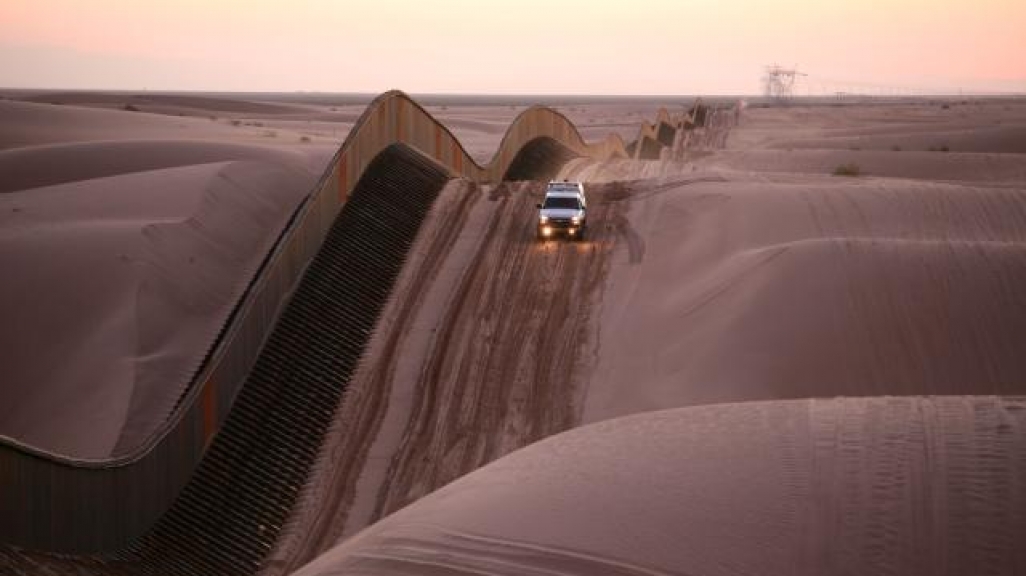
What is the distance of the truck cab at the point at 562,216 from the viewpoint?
29.3 metres

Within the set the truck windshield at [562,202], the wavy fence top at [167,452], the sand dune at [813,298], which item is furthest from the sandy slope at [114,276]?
the sand dune at [813,298]

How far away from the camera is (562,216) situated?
29344 millimetres

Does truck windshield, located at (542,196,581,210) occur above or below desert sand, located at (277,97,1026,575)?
above

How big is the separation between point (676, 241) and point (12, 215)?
15636 mm

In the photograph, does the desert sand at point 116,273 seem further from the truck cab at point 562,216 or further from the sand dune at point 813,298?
the sand dune at point 813,298

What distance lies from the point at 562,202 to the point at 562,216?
767mm

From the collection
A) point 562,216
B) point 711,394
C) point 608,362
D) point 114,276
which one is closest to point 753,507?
point 711,394

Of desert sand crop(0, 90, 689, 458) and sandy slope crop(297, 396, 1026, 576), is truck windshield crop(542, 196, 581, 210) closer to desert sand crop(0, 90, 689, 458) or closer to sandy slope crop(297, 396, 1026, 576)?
desert sand crop(0, 90, 689, 458)

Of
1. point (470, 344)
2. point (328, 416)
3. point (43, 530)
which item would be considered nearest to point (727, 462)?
point (43, 530)

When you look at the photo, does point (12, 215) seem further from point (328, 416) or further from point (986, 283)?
point (986, 283)

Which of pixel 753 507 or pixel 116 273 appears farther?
pixel 116 273

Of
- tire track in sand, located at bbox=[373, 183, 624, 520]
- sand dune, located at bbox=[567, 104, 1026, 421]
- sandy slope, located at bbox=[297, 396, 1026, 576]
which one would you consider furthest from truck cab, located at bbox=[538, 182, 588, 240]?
sandy slope, located at bbox=[297, 396, 1026, 576]

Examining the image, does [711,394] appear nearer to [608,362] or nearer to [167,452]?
[608,362]

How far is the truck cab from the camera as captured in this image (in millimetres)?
29328
